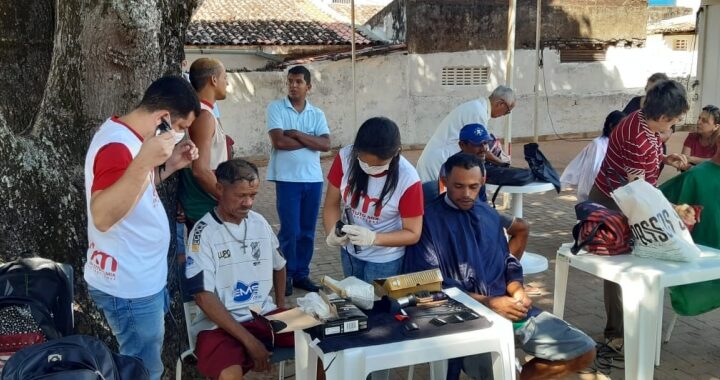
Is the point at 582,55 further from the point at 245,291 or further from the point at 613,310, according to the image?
the point at 245,291

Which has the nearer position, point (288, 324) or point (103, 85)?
point (288, 324)

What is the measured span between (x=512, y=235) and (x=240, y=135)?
32.8ft

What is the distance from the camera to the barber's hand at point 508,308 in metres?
2.98

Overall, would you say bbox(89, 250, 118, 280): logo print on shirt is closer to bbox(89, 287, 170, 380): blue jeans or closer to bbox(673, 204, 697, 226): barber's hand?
bbox(89, 287, 170, 380): blue jeans

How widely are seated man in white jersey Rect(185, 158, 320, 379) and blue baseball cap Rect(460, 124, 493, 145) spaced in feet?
6.07

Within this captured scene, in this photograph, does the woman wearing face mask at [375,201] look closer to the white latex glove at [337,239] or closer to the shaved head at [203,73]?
the white latex glove at [337,239]

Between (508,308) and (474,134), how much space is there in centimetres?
179

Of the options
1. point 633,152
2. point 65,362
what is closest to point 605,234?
point 633,152

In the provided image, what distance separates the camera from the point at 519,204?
5863 millimetres

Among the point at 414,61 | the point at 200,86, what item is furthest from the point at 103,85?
the point at 414,61

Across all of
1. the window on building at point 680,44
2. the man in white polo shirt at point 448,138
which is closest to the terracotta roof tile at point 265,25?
the window on building at point 680,44

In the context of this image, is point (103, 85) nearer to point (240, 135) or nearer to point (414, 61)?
point (240, 135)

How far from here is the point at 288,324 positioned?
8.35ft

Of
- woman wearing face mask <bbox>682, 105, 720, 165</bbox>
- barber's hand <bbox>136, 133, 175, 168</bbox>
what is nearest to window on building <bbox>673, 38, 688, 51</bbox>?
woman wearing face mask <bbox>682, 105, 720, 165</bbox>
